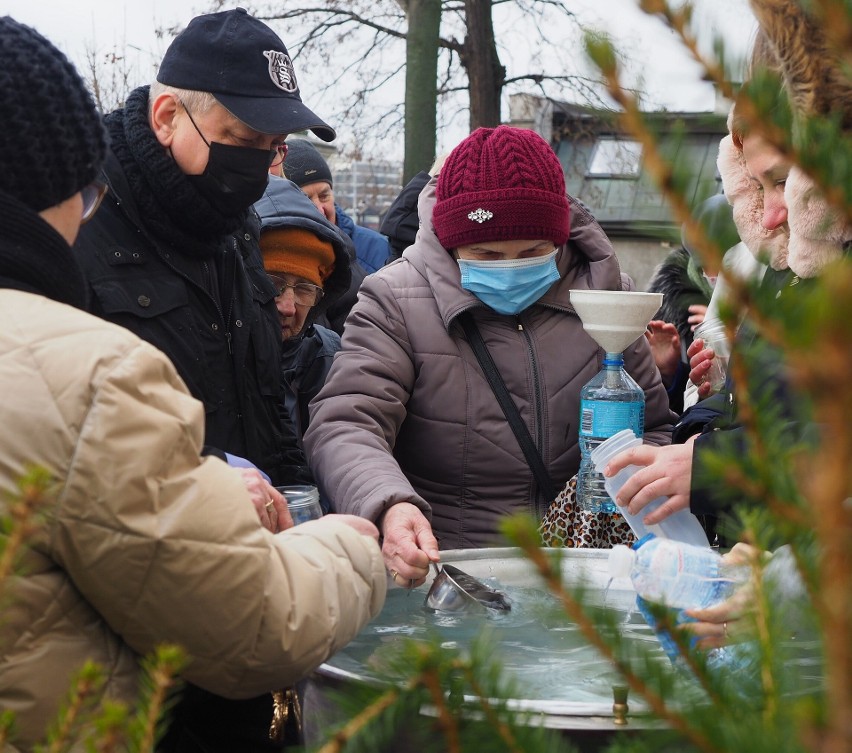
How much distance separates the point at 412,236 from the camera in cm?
562

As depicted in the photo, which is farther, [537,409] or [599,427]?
[537,409]

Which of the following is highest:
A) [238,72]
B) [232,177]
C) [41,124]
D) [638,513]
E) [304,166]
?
[41,124]

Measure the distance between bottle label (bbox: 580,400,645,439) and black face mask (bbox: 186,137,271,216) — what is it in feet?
3.83

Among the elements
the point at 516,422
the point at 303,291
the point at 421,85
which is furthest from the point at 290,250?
the point at 421,85

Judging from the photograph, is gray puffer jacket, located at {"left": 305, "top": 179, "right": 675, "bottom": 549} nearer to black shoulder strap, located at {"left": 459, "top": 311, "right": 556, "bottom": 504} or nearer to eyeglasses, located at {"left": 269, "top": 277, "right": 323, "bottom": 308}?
black shoulder strap, located at {"left": 459, "top": 311, "right": 556, "bottom": 504}

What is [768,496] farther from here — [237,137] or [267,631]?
[237,137]

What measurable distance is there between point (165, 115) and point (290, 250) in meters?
0.97

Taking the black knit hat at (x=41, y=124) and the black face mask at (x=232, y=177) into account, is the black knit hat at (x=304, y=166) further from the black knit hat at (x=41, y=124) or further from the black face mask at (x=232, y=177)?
the black knit hat at (x=41, y=124)

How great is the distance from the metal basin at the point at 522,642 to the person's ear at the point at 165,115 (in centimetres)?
144

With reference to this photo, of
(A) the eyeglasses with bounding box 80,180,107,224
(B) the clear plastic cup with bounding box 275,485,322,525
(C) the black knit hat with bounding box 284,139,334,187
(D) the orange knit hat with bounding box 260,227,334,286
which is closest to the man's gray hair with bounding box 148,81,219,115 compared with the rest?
(D) the orange knit hat with bounding box 260,227,334,286

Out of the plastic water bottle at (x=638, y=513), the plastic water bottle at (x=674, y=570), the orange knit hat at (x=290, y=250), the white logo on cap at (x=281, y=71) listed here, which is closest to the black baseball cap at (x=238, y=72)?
the white logo on cap at (x=281, y=71)

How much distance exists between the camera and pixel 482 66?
13.9 meters

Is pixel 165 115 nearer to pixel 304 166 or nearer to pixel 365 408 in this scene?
pixel 365 408

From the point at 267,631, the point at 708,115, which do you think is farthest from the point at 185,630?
the point at 708,115
